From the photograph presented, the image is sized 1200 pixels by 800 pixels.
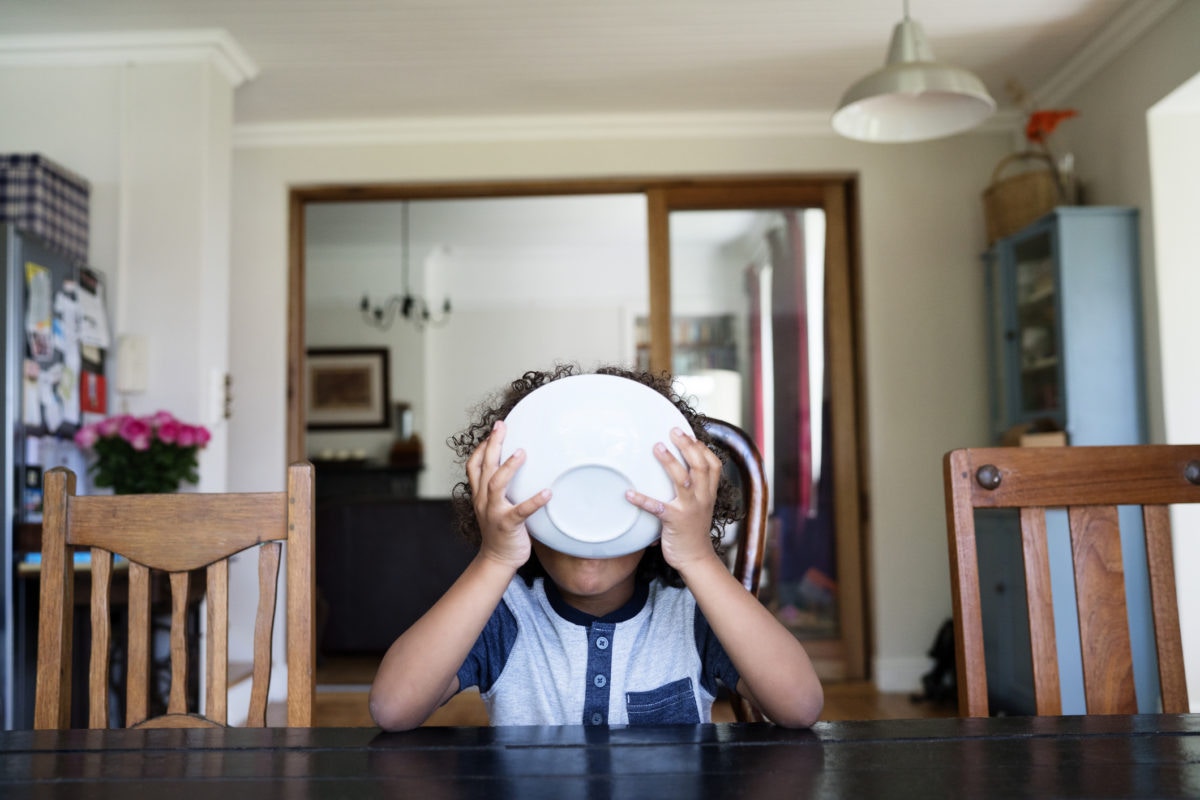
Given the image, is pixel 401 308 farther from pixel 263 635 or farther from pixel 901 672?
pixel 263 635

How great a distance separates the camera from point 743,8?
122 inches

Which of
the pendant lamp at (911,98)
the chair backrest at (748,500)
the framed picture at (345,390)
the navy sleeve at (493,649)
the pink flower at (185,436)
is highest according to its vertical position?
the pendant lamp at (911,98)

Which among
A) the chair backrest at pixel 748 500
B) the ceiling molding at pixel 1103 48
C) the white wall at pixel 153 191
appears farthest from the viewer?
the white wall at pixel 153 191

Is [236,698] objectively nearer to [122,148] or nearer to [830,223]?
[122,148]

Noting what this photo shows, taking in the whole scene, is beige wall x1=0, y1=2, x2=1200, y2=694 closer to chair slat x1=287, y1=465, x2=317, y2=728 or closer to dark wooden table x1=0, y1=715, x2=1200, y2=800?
chair slat x1=287, y1=465, x2=317, y2=728

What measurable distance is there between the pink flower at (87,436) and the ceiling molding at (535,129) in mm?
1752

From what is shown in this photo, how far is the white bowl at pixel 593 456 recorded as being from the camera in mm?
809

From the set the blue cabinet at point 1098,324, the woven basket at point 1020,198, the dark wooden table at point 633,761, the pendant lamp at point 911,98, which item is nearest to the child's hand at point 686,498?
the dark wooden table at point 633,761

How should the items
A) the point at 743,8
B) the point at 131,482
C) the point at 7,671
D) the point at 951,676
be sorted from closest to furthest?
the point at 7,671 → the point at 131,482 → the point at 743,8 → the point at 951,676

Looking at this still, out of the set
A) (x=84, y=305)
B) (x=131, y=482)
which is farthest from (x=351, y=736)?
(x=84, y=305)

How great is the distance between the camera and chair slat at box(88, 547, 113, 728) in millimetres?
1061

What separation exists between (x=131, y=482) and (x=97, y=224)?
0.94 m

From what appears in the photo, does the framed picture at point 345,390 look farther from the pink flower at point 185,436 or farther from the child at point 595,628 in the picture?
the child at point 595,628

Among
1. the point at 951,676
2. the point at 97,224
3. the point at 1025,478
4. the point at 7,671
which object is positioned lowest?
the point at 951,676
